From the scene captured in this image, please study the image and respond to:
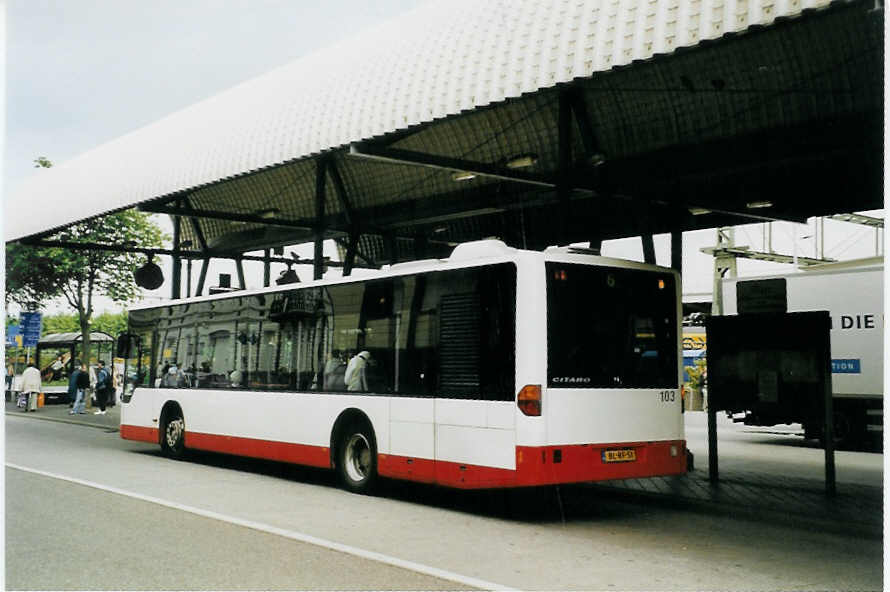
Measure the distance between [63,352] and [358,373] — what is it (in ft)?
128

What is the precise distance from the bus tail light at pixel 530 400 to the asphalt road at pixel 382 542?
3.86 feet

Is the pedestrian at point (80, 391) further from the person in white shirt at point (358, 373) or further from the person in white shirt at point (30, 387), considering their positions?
the person in white shirt at point (358, 373)

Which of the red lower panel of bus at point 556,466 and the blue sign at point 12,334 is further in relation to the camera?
the blue sign at point 12,334

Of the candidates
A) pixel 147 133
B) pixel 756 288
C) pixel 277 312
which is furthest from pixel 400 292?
pixel 147 133

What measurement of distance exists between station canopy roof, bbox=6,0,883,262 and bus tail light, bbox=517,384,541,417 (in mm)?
2058

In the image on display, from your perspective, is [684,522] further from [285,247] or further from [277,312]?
[285,247]

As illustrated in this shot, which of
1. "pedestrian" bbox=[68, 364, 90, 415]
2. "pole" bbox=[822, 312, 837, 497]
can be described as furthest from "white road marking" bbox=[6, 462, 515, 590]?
"pedestrian" bbox=[68, 364, 90, 415]

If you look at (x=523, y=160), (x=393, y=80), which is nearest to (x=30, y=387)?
(x=523, y=160)

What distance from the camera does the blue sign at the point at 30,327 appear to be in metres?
33.5

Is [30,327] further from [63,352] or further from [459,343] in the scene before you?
[459,343]

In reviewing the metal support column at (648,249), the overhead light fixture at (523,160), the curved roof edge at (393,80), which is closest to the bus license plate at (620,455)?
the curved roof edge at (393,80)

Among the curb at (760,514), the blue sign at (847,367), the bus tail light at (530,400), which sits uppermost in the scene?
the blue sign at (847,367)

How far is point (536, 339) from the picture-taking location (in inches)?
371

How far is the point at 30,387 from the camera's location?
108ft
